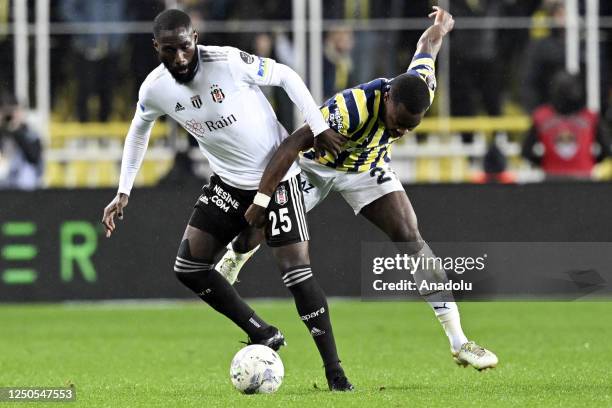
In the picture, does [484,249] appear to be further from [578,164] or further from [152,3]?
[152,3]

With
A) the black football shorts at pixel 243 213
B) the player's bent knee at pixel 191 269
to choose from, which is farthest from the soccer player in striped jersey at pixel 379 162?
the player's bent knee at pixel 191 269

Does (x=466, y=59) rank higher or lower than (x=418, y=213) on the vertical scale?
higher

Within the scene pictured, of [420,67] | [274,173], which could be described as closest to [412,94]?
[420,67]

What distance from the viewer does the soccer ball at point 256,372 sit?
26.6 ft

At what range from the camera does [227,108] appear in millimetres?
8195

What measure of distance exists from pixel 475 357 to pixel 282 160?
1744mm

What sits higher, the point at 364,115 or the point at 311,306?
the point at 364,115

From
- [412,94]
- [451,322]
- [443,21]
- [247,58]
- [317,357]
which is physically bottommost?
[317,357]

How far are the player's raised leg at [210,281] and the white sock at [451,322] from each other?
39.8 inches

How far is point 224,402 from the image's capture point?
774cm

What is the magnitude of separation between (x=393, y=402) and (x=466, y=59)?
10289 millimetres

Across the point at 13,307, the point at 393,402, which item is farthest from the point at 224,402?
the point at 13,307

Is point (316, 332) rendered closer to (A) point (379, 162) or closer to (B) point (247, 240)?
(B) point (247, 240)

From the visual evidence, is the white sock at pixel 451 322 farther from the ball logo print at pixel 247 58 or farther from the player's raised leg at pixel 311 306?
the ball logo print at pixel 247 58
